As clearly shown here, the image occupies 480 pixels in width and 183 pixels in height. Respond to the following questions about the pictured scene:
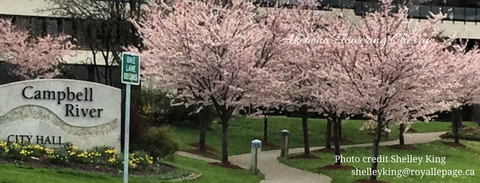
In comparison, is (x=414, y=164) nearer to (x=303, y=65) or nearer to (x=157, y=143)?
(x=303, y=65)

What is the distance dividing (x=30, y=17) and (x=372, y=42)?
101ft

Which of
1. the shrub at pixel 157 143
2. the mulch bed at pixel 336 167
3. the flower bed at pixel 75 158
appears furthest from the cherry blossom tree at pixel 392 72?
the flower bed at pixel 75 158

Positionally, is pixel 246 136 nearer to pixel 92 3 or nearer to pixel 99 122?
pixel 92 3

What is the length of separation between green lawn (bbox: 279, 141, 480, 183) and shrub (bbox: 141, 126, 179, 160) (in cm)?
526

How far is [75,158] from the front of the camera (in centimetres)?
1426

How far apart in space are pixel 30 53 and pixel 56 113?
2056 centimetres

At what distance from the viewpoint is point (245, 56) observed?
20.0 meters

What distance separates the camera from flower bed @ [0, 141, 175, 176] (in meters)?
13.7

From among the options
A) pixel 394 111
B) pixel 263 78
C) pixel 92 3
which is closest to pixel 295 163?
pixel 263 78

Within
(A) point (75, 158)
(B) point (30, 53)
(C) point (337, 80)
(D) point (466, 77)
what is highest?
(B) point (30, 53)

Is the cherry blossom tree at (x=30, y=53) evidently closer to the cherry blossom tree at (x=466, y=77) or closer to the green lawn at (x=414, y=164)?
the green lawn at (x=414, y=164)

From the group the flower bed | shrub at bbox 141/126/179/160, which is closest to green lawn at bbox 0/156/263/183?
the flower bed

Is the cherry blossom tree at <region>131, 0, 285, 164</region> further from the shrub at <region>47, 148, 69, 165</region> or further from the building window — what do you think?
the building window

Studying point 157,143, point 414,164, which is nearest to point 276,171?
point 157,143
